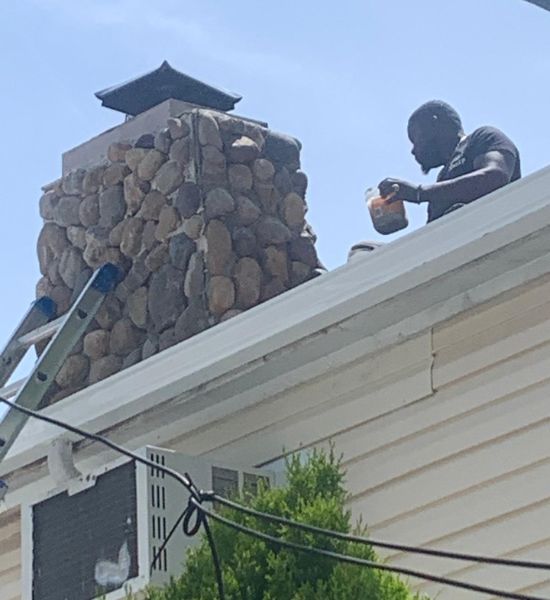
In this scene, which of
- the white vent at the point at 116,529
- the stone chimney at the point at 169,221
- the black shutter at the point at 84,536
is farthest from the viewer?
the stone chimney at the point at 169,221

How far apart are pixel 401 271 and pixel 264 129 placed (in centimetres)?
509

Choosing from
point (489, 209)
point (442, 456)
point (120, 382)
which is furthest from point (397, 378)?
point (120, 382)

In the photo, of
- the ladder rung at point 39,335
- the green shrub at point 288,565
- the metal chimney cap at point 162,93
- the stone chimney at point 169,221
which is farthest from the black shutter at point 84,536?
the metal chimney cap at point 162,93

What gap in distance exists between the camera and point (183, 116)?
1064cm

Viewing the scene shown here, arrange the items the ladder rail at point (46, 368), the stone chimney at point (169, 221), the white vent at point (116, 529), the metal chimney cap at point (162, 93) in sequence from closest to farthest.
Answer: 1. the white vent at point (116, 529)
2. the ladder rail at point (46, 368)
3. the stone chimney at point (169, 221)
4. the metal chimney cap at point (162, 93)

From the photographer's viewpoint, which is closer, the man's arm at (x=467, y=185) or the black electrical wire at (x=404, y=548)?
the black electrical wire at (x=404, y=548)

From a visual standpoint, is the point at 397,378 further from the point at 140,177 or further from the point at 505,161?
the point at 140,177

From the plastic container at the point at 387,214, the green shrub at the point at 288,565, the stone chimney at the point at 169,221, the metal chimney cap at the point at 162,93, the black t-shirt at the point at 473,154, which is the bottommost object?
the green shrub at the point at 288,565

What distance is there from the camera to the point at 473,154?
7340 millimetres

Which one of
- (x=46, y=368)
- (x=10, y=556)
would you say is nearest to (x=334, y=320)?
(x=46, y=368)

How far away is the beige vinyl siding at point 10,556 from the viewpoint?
7688 millimetres

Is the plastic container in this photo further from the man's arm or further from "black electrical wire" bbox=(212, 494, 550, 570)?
"black electrical wire" bbox=(212, 494, 550, 570)

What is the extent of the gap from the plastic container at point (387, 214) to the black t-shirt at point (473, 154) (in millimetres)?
126

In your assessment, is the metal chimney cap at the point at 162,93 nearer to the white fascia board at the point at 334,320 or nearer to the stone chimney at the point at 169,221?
the stone chimney at the point at 169,221
